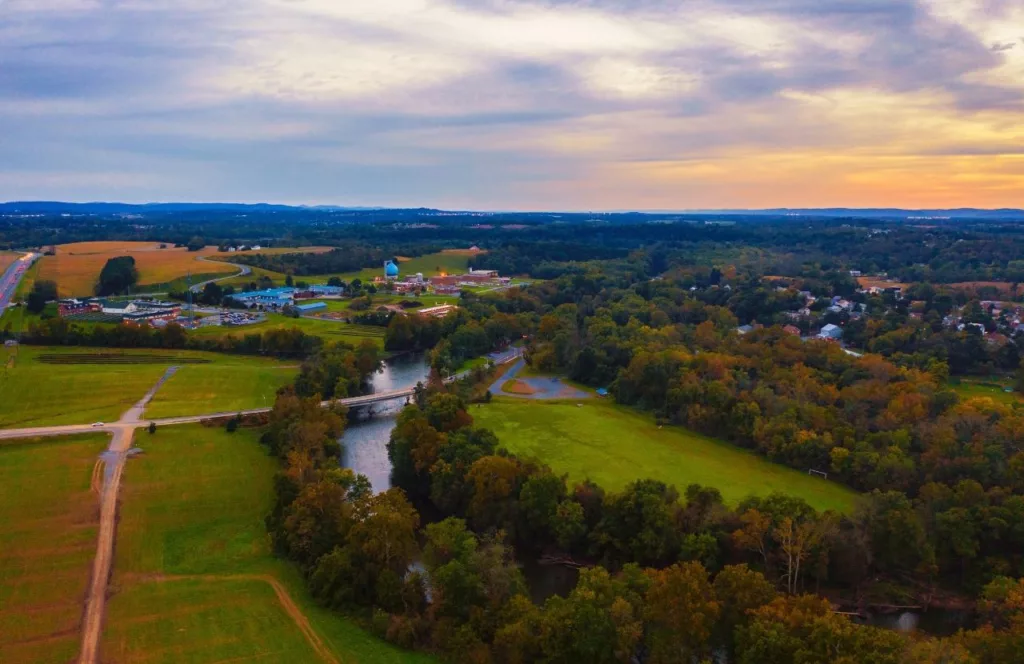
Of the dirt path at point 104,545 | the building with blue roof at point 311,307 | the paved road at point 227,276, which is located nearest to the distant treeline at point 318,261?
the paved road at point 227,276

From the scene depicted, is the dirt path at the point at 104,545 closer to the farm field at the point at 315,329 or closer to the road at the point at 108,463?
the road at the point at 108,463

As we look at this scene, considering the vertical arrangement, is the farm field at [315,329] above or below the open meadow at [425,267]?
below

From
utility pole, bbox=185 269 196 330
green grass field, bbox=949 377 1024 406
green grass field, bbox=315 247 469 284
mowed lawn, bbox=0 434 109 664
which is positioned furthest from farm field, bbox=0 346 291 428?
green grass field, bbox=949 377 1024 406

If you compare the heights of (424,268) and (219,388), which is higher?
(424,268)

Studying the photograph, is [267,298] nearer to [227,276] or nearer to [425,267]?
[227,276]

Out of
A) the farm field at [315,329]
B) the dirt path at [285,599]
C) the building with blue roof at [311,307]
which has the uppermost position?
the building with blue roof at [311,307]

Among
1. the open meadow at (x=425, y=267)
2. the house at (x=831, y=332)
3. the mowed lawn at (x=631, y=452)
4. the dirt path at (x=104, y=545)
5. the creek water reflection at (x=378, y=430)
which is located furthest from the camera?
the open meadow at (x=425, y=267)

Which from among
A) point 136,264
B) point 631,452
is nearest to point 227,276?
point 136,264
